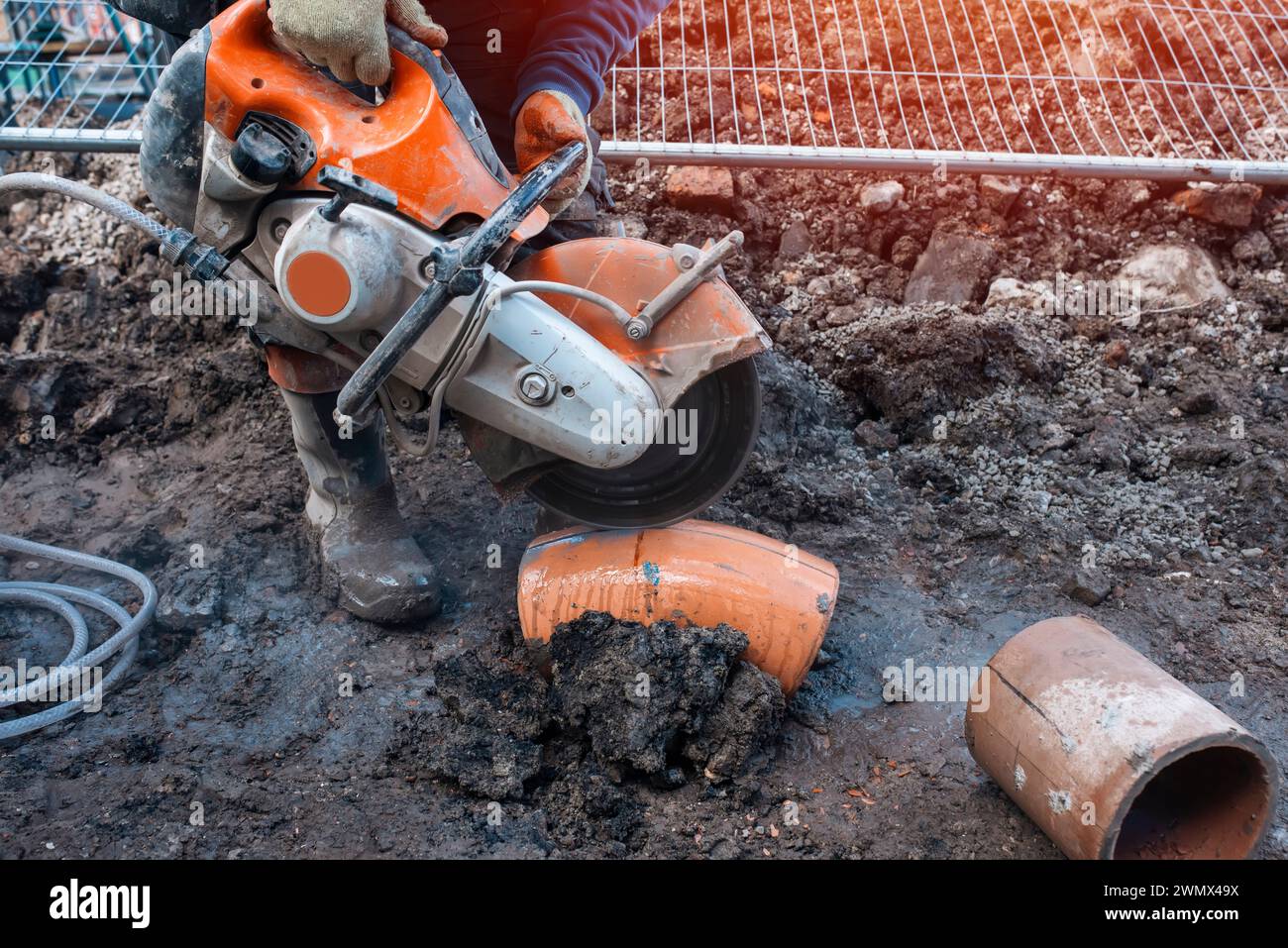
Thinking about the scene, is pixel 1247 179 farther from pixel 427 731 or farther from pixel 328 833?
pixel 328 833

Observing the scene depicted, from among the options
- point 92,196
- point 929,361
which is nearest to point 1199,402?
point 929,361

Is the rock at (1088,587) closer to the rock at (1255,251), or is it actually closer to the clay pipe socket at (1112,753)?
the clay pipe socket at (1112,753)

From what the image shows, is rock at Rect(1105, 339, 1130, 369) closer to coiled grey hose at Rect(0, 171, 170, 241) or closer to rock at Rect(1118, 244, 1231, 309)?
rock at Rect(1118, 244, 1231, 309)

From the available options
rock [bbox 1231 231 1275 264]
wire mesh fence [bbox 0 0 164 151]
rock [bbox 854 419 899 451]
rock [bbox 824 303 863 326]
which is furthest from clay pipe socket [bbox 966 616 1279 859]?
wire mesh fence [bbox 0 0 164 151]

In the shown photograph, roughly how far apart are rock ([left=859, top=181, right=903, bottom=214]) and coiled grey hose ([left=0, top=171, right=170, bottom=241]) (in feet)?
9.22

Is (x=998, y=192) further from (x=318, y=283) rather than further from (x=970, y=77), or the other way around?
(x=318, y=283)

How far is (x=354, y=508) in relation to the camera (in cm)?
308

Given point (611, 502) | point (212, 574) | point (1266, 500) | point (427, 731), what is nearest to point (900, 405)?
point (1266, 500)

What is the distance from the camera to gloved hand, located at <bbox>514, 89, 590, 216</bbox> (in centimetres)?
262

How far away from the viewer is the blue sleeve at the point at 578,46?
2770 mm

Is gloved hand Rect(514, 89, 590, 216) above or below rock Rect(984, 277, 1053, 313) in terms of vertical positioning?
above

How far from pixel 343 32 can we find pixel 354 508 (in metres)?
1.33
